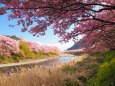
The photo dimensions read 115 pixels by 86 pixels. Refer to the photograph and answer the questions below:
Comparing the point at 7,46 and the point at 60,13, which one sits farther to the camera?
the point at 7,46

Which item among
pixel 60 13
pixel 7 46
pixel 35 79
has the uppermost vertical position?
pixel 60 13

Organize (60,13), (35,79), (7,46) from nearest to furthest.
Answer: (60,13)
(35,79)
(7,46)

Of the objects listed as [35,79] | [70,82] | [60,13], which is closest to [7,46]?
[35,79]

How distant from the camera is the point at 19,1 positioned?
8.72 meters

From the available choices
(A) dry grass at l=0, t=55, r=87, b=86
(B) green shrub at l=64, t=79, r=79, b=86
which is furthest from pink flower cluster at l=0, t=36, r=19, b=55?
(B) green shrub at l=64, t=79, r=79, b=86

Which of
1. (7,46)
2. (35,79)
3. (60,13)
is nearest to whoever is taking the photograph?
(60,13)

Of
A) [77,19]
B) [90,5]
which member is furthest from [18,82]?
[90,5]

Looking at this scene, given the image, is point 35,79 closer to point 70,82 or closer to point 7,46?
point 70,82

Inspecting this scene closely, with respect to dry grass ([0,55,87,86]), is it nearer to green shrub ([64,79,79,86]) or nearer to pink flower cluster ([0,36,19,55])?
green shrub ([64,79,79,86])

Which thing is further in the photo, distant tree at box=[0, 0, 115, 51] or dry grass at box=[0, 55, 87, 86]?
dry grass at box=[0, 55, 87, 86]

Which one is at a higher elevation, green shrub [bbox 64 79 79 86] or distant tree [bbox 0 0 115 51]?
distant tree [bbox 0 0 115 51]

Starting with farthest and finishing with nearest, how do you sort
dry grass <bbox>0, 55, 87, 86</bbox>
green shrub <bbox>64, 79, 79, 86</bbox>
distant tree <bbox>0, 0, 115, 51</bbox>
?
green shrub <bbox>64, 79, 79, 86</bbox> → dry grass <bbox>0, 55, 87, 86</bbox> → distant tree <bbox>0, 0, 115, 51</bbox>

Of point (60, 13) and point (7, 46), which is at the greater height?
point (60, 13)

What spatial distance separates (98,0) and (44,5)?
2.89 m
